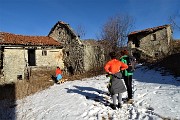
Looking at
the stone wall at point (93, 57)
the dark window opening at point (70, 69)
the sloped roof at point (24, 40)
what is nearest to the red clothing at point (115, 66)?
the sloped roof at point (24, 40)

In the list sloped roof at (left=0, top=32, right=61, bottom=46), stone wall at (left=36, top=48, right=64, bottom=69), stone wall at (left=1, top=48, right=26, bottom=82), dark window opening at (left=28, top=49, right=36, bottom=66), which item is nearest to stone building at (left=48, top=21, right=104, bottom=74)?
stone wall at (left=36, top=48, right=64, bottom=69)

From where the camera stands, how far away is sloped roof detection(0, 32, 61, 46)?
19.8 metres

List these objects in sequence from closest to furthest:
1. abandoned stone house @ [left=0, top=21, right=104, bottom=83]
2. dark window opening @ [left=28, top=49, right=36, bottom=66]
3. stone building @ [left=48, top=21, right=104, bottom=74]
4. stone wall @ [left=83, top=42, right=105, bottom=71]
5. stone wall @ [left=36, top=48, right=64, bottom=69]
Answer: abandoned stone house @ [left=0, top=21, right=104, bottom=83], stone wall @ [left=36, top=48, right=64, bottom=69], dark window opening @ [left=28, top=49, right=36, bottom=66], stone building @ [left=48, top=21, right=104, bottom=74], stone wall @ [left=83, top=42, right=105, bottom=71]

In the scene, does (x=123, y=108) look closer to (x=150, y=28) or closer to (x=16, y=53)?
(x=16, y=53)

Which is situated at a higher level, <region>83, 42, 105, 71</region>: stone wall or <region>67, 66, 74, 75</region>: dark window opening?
<region>83, 42, 105, 71</region>: stone wall

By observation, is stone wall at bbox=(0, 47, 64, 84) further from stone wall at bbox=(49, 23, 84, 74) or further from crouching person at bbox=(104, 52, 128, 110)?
crouching person at bbox=(104, 52, 128, 110)

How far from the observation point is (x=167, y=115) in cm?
598

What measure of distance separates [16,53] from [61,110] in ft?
45.3

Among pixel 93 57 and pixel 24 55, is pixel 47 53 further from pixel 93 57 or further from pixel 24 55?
pixel 93 57

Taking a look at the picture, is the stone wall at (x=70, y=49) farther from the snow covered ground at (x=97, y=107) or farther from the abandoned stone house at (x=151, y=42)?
the abandoned stone house at (x=151, y=42)

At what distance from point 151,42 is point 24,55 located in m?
19.6

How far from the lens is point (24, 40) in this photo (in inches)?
841

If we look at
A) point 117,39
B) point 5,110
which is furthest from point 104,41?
point 5,110

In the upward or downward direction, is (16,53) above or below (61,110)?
above
